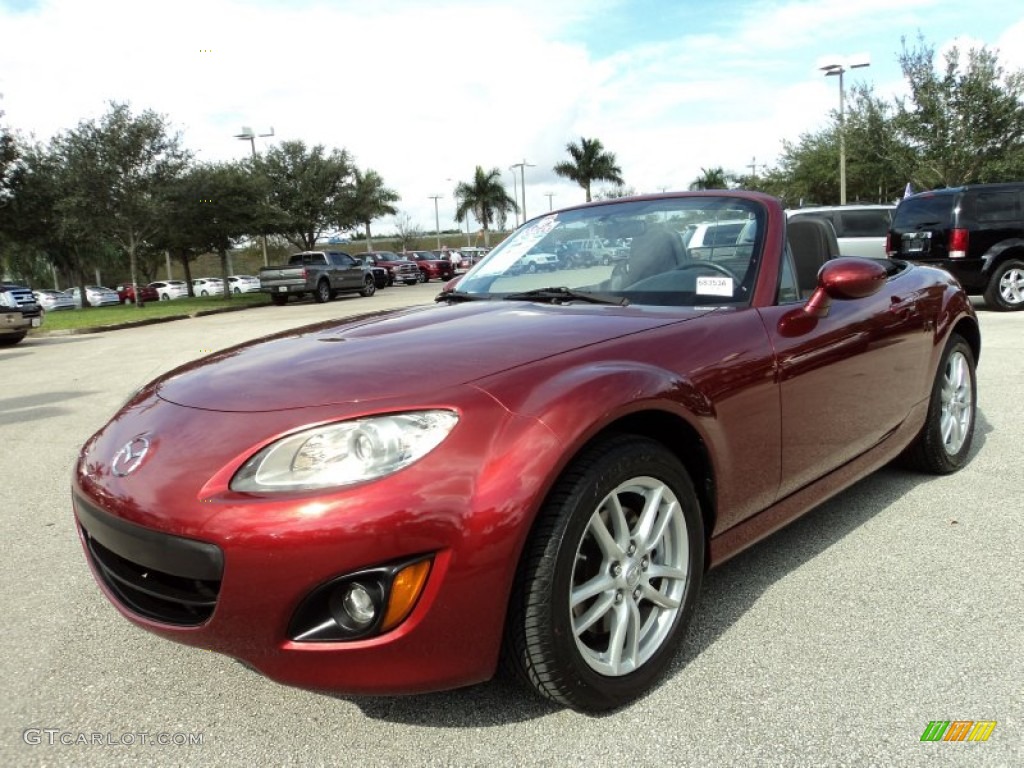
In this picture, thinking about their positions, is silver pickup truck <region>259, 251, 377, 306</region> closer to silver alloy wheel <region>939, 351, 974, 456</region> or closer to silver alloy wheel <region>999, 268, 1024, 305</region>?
silver alloy wheel <region>999, 268, 1024, 305</region>

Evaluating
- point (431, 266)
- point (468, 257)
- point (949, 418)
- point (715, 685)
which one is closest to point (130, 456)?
point (715, 685)

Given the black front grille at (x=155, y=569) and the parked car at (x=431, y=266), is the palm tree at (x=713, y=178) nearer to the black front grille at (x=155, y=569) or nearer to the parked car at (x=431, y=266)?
the parked car at (x=431, y=266)

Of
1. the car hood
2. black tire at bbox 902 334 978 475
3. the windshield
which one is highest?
the windshield

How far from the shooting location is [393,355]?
7.38 feet

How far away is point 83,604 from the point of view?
2928mm

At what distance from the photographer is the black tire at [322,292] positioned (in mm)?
26200

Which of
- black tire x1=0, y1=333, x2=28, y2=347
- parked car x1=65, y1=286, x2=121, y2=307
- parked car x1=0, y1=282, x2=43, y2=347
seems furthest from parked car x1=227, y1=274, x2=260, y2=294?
black tire x1=0, y1=333, x2=28, y2=347

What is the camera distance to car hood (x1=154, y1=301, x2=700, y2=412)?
2.02 metres

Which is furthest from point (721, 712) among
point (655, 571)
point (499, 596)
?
point (499, 596)

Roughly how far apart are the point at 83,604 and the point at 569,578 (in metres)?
2.06

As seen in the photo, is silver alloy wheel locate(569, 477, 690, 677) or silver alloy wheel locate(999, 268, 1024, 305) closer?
silver alloy wheel locate(569, 477, 690, 677)

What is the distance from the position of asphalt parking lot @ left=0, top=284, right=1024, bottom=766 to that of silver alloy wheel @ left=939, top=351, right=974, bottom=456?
0.55 meters

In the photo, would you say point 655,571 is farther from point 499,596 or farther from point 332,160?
point 332,160

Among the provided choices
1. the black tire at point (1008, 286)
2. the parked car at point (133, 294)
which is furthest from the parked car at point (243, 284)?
the black tire at point (1008, 286)
